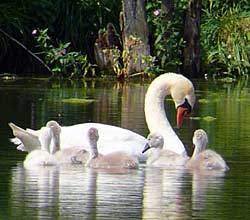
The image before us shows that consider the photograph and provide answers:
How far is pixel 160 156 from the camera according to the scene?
33.6 ft

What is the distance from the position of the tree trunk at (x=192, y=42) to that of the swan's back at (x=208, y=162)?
14.6 m

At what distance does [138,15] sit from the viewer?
77.7ft

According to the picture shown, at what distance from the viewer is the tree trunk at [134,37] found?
2353cm

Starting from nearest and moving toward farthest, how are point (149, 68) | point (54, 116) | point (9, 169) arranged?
point (9, 169), point (54, 116), point (149, 68)

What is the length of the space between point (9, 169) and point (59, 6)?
15742 mm

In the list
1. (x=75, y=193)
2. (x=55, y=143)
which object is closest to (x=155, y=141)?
(x=55, y=143)

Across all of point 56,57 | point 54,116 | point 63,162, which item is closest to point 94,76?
point 56,57

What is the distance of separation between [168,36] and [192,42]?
20.0 inches

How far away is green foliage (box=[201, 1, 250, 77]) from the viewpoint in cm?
2502

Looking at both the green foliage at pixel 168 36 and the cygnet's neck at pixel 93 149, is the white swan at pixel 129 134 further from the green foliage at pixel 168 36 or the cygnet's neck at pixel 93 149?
the green foliage at pixel 168 36

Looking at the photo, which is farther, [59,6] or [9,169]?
[59,6]

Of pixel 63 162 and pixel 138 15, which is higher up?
pixel 138 15

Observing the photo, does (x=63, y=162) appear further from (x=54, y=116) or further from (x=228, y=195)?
(x=54, y=116)

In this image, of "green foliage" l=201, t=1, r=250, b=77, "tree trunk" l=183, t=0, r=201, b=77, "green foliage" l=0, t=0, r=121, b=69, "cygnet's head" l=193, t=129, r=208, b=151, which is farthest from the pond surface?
"green foliage" l=201, t=1, r=250, b=77
